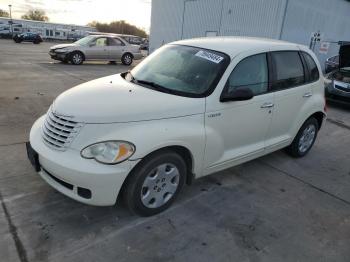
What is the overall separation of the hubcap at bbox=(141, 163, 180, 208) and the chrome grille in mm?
813

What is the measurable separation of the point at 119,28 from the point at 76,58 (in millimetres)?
76231

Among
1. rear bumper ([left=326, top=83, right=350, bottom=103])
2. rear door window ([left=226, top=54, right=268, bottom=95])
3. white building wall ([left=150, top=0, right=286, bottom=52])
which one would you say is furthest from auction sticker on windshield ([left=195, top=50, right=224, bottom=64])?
white building wall ([left=150, top=0, right=286, bottom=52])

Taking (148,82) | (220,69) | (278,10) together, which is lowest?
(148,82)

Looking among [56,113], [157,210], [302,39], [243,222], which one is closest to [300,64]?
[243,222]

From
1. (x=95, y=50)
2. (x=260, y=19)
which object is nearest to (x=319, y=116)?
(x=260, y=19)

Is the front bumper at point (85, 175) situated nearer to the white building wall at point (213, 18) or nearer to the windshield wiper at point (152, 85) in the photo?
the windshield wiper at point (152, 85)

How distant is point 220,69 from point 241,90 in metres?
0.35

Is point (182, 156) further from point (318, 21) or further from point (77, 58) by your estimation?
point (318, 21)

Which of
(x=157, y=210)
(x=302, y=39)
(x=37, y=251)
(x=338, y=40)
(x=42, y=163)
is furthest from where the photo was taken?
(x=338, y=40)

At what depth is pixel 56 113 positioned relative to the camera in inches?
125

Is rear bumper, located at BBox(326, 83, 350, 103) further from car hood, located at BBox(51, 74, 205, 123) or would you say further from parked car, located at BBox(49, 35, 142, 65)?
parked car, located at BBox(49, 35, 142, 65)

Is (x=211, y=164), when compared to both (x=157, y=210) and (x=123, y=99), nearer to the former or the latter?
(x=157, y=210)

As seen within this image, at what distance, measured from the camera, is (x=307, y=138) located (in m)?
5.20

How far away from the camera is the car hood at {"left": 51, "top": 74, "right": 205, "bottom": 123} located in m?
2.97
